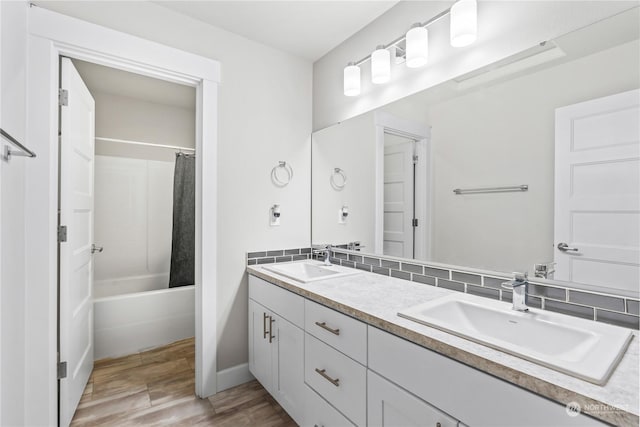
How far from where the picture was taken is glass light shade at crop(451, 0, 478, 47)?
1376mm

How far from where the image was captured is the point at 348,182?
2.20 meters

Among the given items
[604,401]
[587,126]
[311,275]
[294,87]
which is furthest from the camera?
[294,87]

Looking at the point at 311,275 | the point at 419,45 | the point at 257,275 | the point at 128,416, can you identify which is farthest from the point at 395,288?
the point at 128,416

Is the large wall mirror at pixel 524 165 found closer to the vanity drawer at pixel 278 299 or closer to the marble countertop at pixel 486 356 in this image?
the marble countertop at pixel 486 356

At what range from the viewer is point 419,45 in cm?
158

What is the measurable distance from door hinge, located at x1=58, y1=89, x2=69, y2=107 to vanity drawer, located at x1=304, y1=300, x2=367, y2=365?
5.45ft

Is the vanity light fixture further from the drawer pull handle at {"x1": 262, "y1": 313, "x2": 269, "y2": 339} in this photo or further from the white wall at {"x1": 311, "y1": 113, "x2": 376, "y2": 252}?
the drawer pull handle at {"x1": 262, "y1": 313, "x2": 269, "y2": 339}

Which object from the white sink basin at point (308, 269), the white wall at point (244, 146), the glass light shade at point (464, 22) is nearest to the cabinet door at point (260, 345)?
the white wall at point (244, 146)

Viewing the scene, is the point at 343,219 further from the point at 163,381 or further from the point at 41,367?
the point at 41,367

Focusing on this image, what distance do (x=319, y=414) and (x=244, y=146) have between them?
5.46 ft

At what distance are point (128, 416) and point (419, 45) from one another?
102 inches

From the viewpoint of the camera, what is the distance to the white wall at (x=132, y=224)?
10.5 feet

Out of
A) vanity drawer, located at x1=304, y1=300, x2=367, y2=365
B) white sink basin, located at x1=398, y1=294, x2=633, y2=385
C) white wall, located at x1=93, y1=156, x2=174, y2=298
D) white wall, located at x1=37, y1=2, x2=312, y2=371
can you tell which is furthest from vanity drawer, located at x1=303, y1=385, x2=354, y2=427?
white wall, located at x1=93, y1=156, x2=174, y2=298

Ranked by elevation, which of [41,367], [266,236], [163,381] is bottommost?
[163,381]
